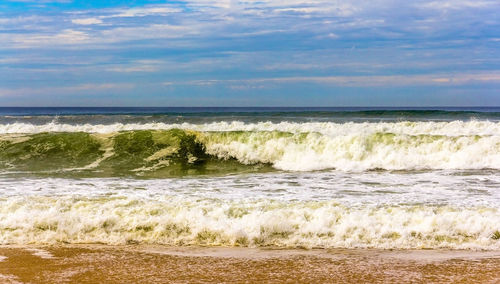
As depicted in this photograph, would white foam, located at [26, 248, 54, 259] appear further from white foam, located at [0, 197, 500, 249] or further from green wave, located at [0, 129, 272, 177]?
green wave, located at [0, 129, 272, 177]

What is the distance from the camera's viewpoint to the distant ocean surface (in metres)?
7.59

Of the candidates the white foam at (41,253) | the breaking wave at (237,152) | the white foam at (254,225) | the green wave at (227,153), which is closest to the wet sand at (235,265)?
the white foam at (41,253)

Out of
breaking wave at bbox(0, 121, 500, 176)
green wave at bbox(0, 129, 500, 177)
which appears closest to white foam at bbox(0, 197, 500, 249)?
green wave at bbox(0, 129, 500, 177)

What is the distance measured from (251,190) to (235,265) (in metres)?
4.90

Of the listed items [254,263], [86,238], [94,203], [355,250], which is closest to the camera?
[254,263]

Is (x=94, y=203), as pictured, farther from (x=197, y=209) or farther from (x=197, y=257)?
(x=197, y=257)

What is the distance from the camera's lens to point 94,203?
909 centimetres

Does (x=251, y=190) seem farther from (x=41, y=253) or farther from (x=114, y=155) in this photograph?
(x=114, y=155)

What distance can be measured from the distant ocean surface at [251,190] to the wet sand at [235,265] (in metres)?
0.42

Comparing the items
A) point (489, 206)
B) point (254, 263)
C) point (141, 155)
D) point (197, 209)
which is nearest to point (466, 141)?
point (489, 206)

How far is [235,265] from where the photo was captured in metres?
6.26

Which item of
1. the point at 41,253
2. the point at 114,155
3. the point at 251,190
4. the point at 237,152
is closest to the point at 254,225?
the point at 41,253

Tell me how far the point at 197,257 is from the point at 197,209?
194 centimetres

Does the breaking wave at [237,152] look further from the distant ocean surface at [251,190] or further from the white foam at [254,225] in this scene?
the white foam at [254,225]
